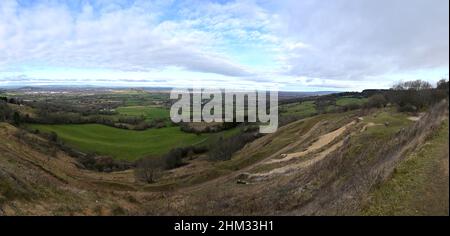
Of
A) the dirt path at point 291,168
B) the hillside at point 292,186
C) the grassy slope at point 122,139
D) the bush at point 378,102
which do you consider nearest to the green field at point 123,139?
the grassy slope at point 122,139

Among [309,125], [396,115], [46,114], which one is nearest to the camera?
[396,115]

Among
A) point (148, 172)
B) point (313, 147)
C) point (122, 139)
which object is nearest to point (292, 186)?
point (313, 147)

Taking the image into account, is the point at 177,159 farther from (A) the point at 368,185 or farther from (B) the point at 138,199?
(A) the point at 368,185

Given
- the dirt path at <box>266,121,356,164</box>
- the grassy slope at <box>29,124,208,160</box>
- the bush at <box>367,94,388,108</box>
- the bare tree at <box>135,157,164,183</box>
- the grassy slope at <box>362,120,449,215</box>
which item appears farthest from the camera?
the grassy slope at <box>29,124,208,160</box>

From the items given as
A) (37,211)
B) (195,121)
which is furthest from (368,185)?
(195,121)

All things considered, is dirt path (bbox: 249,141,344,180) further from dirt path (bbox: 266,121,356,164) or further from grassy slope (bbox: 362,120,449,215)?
grassy slope (bbox: 362,120,449,215)

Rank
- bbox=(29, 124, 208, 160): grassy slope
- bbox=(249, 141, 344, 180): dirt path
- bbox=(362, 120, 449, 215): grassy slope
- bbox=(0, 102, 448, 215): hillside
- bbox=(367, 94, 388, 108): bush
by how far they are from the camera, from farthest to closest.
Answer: bbox=(29, 124, 208, 160): grassy slope → bbox=(367, 94, 388, 108): bush → bbox=(249, 141, 344, 180): dirt path → bbox=(0, 102, 448, 215): hillside → bbox=(362, 120, 449, 215): grassy slope

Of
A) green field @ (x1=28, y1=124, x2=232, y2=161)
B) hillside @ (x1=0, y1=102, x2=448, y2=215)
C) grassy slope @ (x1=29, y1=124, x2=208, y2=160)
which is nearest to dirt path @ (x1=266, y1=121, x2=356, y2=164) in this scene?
hillside @ (x1=0, y1=102, x2=448, y2=215)
